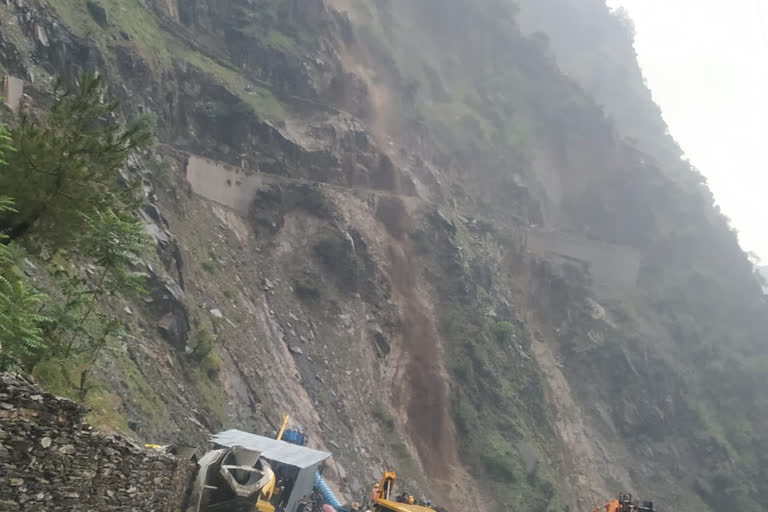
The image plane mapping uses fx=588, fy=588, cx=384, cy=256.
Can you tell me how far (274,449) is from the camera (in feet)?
54.0

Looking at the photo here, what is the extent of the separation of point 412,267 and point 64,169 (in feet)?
112

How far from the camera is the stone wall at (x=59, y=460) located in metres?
5.07

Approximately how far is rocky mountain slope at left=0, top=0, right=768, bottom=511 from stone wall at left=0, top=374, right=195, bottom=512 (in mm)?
2047

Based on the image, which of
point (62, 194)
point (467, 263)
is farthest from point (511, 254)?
point (62, 194)

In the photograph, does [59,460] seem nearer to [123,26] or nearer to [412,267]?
[123,26]

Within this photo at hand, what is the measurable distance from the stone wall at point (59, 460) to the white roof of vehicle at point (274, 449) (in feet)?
25.5

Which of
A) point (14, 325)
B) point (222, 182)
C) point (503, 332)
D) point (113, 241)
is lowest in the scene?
point (14, 325)

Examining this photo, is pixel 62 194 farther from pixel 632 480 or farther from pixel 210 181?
pixel 632 480

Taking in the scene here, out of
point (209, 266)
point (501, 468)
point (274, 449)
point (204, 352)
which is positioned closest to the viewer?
point (274, 449)

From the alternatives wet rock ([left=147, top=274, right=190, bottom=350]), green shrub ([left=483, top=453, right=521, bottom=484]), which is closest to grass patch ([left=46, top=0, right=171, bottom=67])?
wet rock ([left=147, top=274, right=190, bottom=350])

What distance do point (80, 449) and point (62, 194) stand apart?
453 centimetres

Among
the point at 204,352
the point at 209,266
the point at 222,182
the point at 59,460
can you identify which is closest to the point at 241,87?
the point at 222,182

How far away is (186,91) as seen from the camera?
3731 centimetres

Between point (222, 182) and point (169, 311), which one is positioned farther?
→ point (222, 182)
